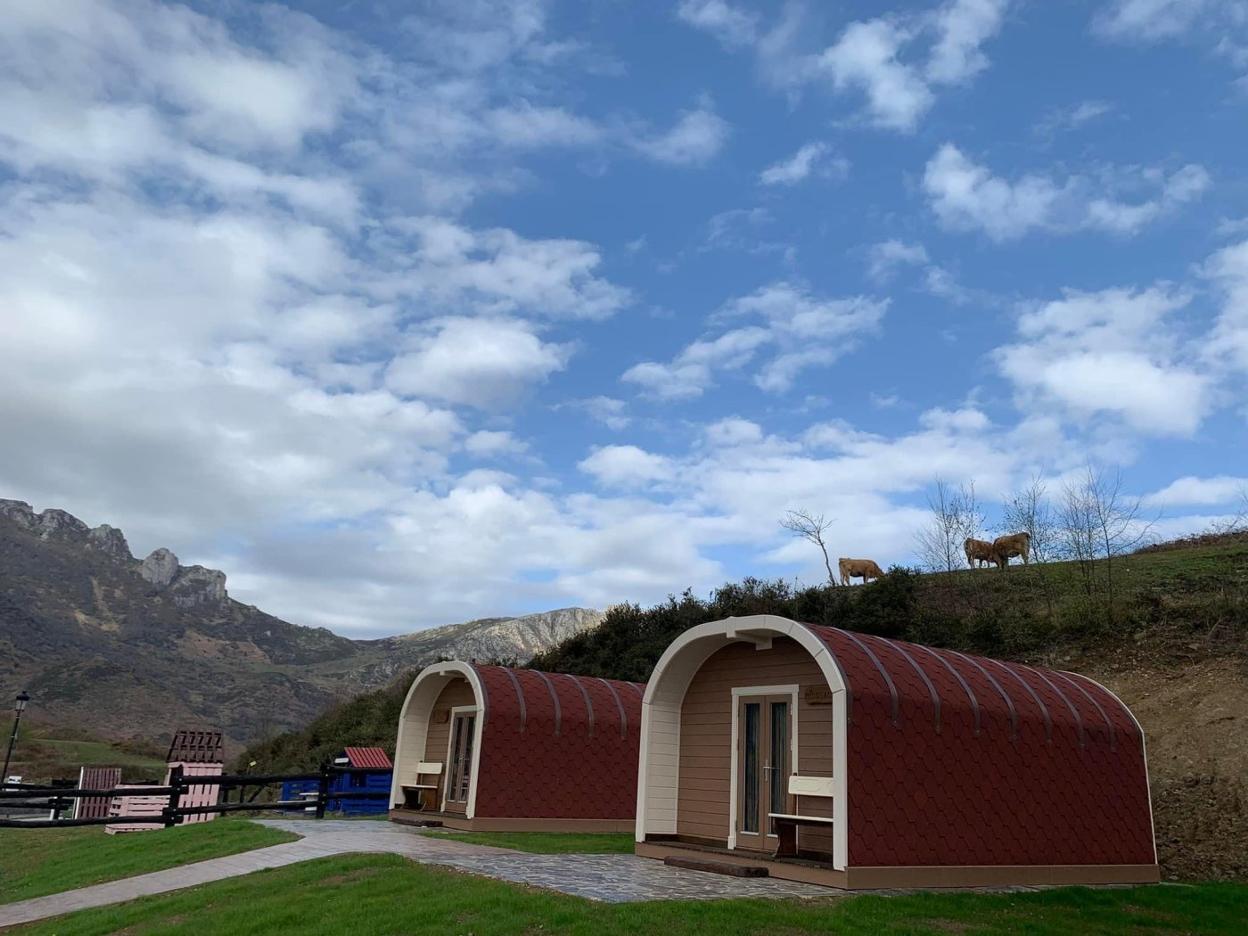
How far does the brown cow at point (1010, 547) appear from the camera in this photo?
27125 millimetres

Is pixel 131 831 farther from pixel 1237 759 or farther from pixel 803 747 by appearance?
pixel 1237 759

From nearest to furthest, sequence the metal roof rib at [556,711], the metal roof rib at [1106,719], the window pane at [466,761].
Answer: the metal roof rib at [1106,719] < the metal roof rib at [556,711] < the window pane at [466,761]

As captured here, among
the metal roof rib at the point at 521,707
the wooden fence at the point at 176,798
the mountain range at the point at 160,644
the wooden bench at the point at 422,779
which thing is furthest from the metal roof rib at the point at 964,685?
the mountain range at the point at 160,644

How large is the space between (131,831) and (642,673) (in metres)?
14.4

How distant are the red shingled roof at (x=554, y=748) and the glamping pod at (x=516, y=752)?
0.02 m

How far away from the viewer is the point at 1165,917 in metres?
9.79

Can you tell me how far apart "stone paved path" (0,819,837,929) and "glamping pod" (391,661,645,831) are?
347 cm

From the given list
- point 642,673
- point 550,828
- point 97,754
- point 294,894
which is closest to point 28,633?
point 97,754

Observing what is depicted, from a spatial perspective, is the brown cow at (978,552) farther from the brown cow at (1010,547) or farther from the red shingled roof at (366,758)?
the red shingled roof at (366,758)

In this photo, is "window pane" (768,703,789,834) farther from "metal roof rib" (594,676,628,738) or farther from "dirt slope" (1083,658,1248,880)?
"dirt slope" (1083,658,1248,880)

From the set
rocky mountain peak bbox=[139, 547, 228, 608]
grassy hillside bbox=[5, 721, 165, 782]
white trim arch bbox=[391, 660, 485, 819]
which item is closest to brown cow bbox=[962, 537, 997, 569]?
white trim arch bbox=[391, 660, 485, 819]

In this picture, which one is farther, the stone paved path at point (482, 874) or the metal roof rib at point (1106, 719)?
the metal roof rib at point (1106, 719)

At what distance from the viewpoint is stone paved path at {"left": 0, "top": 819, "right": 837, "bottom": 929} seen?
30.1 feet

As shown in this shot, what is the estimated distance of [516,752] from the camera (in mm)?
16984
